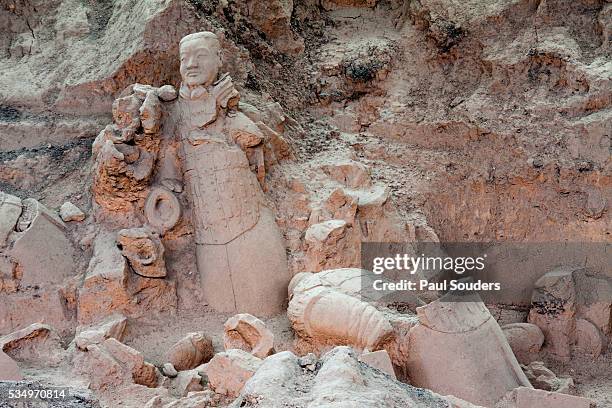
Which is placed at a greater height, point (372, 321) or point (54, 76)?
point (54, 76)

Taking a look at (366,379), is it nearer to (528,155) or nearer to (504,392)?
(504,392)

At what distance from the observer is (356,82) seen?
6.14m

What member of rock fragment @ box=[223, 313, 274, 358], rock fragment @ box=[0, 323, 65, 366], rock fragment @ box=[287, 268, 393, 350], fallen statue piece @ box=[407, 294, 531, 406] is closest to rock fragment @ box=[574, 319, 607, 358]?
fallen statue piece @ box=[407, 294, 531, 406]

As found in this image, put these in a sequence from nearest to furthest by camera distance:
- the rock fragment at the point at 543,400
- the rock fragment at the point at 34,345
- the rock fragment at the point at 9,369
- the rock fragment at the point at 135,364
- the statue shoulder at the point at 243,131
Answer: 1. the rock fragment at the point at 543,400
2. the rock fragment at the point at 9,369
3. the rock fragment at the point at 135,364
4. the rock fragment at the point at 34,345
5. the statue shoulder at the point at 243,131

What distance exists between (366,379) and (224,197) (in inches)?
111

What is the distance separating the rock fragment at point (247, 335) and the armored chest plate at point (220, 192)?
834 millimetres

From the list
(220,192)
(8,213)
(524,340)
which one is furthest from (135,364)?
(524,340)

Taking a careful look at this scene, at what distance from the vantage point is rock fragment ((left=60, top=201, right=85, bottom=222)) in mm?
5055

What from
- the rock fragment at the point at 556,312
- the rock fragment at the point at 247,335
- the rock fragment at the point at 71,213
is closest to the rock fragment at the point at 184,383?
the rock fragment at the point at 247,335

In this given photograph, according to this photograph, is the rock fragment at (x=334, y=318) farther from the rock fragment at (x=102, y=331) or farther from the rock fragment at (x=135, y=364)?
the rock fragment at (x=102, y=331)

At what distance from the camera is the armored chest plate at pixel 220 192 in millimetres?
4973

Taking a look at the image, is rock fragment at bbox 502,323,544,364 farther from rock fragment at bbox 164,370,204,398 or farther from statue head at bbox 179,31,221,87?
statue head at bbox 179,31,221,87

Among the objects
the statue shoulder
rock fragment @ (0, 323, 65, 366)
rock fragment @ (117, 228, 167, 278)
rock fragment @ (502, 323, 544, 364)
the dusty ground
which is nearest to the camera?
rock fragment @ (0, 323, 65, 366)

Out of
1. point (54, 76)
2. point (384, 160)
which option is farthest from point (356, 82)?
point (54, 76)
